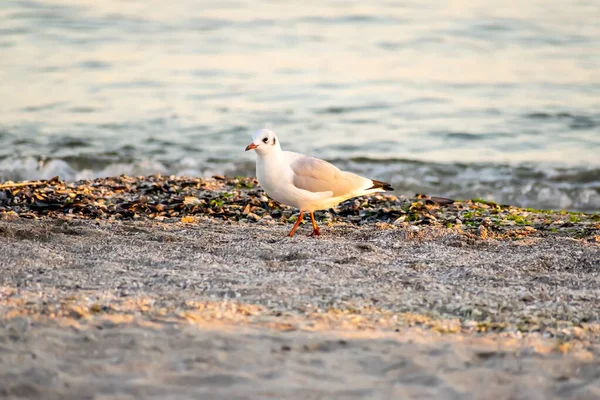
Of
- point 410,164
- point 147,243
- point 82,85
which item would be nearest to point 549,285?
point 147,243

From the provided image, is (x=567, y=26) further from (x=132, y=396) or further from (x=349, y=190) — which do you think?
(x=132, y=396)

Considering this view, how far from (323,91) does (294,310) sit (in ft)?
43.2

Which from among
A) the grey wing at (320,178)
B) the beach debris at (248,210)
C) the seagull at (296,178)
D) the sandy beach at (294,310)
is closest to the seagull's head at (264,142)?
the seagull at (296,178)

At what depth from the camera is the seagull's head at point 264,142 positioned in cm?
668

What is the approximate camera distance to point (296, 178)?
6.77 meters

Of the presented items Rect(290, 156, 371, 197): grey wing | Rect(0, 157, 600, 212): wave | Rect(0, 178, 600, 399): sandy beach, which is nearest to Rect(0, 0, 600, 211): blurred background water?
Rect(0, 157, 600, 212): wave

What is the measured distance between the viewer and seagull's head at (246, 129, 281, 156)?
21.9ft

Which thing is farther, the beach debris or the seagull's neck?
the beach debris

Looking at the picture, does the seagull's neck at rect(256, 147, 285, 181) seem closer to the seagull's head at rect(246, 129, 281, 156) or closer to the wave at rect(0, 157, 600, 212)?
the seagull's head at rect(246, 129, 281, 156)

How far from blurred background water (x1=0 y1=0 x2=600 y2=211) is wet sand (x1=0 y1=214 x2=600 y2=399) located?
654 cm

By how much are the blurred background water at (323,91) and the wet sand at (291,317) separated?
21.5 feet

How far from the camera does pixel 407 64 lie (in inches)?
747

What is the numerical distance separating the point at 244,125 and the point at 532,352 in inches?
467

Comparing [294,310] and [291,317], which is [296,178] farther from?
[291,317]
